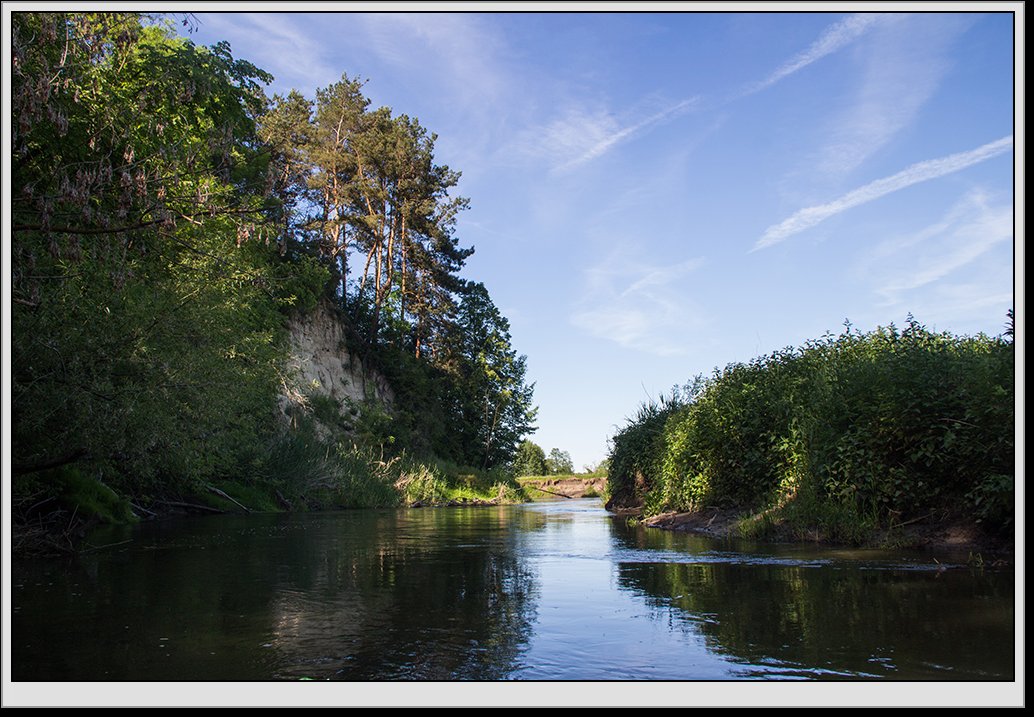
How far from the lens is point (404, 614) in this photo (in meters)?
6.50

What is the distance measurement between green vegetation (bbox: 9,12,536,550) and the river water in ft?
9.88

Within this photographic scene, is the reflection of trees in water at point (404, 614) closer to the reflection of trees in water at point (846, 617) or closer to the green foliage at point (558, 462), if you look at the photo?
the reflection of trees in water at point (846, 617)

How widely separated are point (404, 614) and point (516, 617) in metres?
0.95

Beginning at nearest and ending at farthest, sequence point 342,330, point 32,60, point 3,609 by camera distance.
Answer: point 3,609 < point 32,60 < point 342,330

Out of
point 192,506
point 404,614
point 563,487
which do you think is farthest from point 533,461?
point 404,614

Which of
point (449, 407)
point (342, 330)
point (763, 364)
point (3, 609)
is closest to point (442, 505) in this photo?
point (342, 330)

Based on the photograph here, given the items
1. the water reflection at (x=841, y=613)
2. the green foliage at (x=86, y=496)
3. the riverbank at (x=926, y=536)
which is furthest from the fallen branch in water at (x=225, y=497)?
the water reflection at (x=841, y=613)

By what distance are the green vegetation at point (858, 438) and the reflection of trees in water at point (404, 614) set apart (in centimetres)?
507

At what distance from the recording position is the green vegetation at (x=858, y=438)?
9797 millimetres

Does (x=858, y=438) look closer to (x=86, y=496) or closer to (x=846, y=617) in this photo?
(x=846, y=617)

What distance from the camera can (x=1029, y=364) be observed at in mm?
4230

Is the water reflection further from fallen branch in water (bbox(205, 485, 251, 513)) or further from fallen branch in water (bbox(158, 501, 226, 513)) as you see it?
A: fallen branch in water (bbox(205, 485, 251, 513))

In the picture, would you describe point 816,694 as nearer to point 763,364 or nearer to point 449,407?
point 763,364
